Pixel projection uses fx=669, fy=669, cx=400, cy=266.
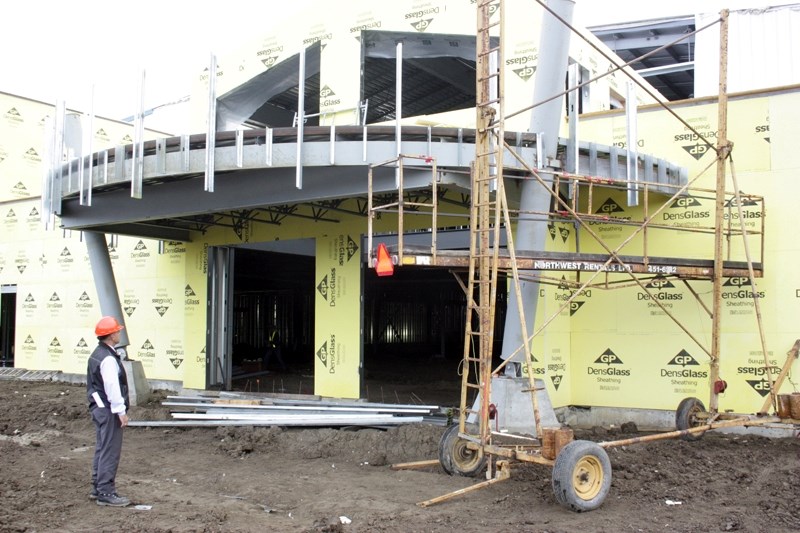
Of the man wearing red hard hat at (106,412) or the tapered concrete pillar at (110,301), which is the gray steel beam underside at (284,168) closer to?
the tapered concrete pillar at (110,301)

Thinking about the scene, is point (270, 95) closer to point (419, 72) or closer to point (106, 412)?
point (419, 72)

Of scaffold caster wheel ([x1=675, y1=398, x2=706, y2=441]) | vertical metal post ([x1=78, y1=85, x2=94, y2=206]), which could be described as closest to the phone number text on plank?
scaffold caster wheel ([x1=675, y1=398, x2=706, y2=441])

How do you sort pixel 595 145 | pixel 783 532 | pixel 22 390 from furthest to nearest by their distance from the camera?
pixel 22 390
pixel 595 145
pixel 783 532

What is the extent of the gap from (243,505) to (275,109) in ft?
50.6

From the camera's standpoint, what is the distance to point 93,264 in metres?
14.3

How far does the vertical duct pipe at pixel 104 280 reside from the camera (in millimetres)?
13922

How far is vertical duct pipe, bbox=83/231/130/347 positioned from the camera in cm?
1392

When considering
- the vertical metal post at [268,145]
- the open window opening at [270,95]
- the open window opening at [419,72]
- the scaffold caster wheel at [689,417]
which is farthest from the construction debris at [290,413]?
the open window opening at [270,95]

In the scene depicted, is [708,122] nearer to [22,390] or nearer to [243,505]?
[243,505]

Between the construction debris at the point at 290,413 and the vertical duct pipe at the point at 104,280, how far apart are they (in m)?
2.82

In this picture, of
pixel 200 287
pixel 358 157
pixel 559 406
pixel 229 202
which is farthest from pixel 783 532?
pixel 200 287

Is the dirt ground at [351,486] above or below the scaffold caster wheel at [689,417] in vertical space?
below

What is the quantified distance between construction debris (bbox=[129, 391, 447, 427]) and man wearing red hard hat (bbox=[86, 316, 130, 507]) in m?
3.76

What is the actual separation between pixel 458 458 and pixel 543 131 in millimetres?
4633
